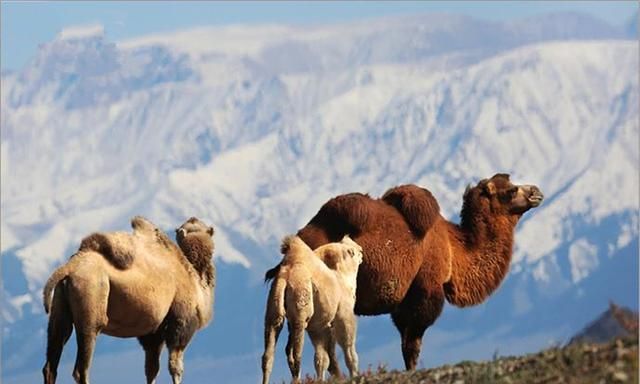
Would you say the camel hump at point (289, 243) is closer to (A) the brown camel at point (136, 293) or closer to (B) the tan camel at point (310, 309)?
(B) the tan camel at point (310, 309)

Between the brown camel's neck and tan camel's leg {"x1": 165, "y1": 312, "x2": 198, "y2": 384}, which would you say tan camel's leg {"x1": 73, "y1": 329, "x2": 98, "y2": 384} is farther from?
the brown camel's neck

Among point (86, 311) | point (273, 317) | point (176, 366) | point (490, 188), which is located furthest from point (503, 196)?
point (86, 311)

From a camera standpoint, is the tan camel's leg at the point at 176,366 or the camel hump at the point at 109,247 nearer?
the camel hump at the point at 109,247

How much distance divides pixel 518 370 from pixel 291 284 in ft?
18.5

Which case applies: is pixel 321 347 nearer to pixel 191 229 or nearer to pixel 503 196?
pixel 191 229

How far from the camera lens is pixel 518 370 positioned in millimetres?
20938

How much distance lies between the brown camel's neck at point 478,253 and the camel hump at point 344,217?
2574 millimetres

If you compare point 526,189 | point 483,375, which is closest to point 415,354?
point 526,189

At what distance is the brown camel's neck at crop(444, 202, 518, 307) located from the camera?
32781 millimetres

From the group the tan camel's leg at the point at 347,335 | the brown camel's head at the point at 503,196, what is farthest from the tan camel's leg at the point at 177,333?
the brown camel's head at the point at 503,196

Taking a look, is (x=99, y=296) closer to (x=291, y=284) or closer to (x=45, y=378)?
(x=45, y=378)

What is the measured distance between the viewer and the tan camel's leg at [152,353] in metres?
26.5

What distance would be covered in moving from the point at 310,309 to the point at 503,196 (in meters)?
8.62

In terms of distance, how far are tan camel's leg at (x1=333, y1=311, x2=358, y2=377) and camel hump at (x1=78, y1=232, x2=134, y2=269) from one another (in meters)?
3.20
